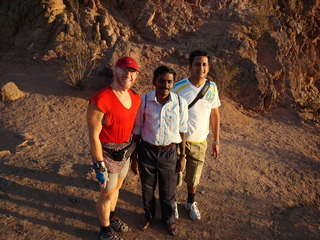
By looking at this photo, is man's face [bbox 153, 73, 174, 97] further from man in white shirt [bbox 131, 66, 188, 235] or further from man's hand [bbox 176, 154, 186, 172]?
man's hand [bbox 176, 154, 186, 172]

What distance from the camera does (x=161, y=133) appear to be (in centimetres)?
221

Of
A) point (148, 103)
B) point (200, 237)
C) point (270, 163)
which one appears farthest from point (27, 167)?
point (270, 163)

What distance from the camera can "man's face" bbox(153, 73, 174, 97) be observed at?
2.10 metres

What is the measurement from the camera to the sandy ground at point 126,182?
9.05ft

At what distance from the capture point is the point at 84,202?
3008mm

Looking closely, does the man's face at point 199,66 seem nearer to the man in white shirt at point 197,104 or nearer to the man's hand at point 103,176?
the man in white shirt at point 197,104

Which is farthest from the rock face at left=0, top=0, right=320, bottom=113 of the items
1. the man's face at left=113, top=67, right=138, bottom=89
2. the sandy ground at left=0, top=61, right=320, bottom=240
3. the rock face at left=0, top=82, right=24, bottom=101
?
the man's face at left=113, top=67, right=138, bottom=89

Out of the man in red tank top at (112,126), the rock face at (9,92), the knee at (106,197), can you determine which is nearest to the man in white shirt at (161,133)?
the man in red tank top at (112,126)

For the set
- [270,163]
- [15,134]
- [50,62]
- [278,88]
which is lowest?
[15,134]

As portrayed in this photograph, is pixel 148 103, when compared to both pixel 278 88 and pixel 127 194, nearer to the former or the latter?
pixel 127 194

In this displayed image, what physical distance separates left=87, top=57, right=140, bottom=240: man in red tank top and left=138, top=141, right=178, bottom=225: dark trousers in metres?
0.19

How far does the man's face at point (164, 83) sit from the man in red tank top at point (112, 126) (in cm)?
22

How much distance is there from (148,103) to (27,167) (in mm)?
2577

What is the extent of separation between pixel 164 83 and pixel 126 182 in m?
1.98
